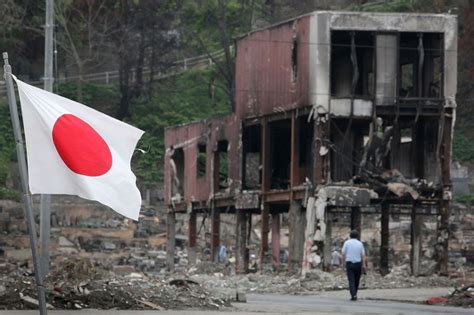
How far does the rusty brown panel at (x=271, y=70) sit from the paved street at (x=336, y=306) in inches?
516

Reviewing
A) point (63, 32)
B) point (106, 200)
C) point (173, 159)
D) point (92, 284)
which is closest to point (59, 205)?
point (173, 159)

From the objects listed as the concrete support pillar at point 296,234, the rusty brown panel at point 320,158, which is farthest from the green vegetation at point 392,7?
the rusty brown panel at point 320,158

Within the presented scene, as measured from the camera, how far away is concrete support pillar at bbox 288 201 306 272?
2061 inches

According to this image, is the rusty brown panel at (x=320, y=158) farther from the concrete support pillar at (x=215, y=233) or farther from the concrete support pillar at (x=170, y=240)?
the concrete support pillar at (x=170, y=240)

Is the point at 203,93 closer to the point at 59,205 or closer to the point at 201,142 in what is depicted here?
the point at 59,205

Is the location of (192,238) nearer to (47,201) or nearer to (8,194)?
(8,194)

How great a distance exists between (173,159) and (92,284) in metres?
45.4

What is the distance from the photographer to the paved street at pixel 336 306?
77.2 feet

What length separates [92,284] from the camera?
2388 cm

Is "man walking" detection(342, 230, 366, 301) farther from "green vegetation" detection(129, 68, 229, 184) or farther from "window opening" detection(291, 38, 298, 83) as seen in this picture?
"green vegetation" detection(129, 68, 229, 184)

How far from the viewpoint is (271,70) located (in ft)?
176

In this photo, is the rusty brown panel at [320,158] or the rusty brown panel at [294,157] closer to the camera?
the rusty brown panel at [320,158]

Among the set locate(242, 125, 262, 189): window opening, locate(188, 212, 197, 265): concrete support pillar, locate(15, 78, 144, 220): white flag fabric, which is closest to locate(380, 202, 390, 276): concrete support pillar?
locate(242, 125, 262, 189): window opening

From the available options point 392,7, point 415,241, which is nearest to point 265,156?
point 415,241
